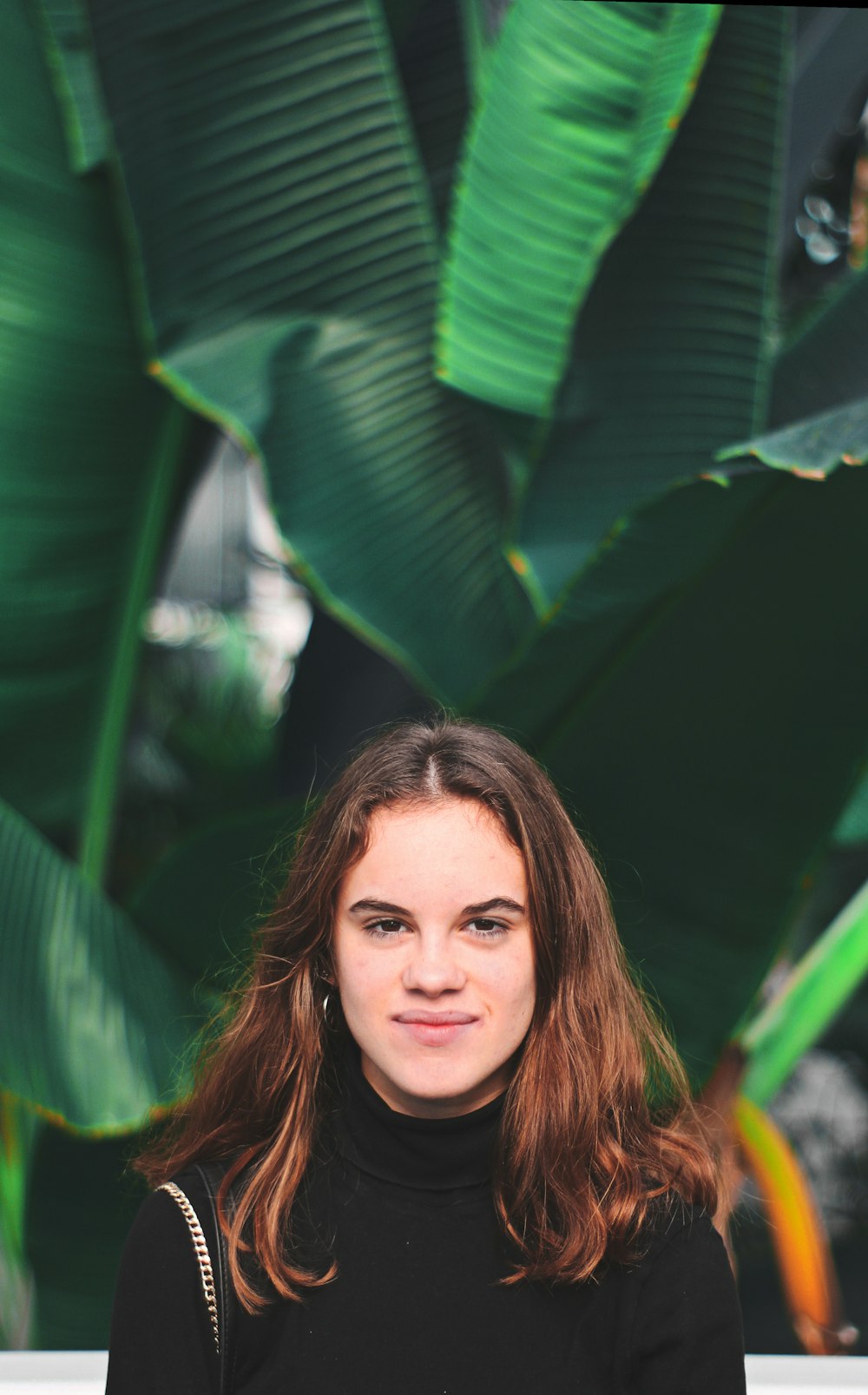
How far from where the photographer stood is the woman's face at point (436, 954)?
62cm

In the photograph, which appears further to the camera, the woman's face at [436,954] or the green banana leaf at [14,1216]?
the green banana leaf at [14,1216]

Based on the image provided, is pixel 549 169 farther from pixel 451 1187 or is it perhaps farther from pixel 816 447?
pixel 451 1187

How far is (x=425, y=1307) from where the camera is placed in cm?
63

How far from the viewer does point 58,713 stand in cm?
139

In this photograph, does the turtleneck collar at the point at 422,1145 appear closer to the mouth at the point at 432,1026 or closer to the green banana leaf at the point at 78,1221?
the mouth at the point at 432,1026

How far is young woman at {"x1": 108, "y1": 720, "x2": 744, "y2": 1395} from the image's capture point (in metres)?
0.62

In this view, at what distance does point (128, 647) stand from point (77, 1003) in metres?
0.44

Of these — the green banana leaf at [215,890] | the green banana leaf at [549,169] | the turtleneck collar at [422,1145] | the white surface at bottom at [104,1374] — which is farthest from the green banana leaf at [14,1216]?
the green banana leaf at [549,169]

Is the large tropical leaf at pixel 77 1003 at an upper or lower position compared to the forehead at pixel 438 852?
lower

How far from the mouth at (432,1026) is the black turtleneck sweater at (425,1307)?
59 millimetres

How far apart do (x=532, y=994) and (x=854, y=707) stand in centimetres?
46

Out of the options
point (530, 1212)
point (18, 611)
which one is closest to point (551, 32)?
point (18, 611)

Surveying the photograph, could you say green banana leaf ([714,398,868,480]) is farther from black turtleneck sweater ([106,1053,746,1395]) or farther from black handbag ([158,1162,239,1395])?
black handbag ([158,1162,239,1395])

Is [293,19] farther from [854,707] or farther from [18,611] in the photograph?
[854,707]
